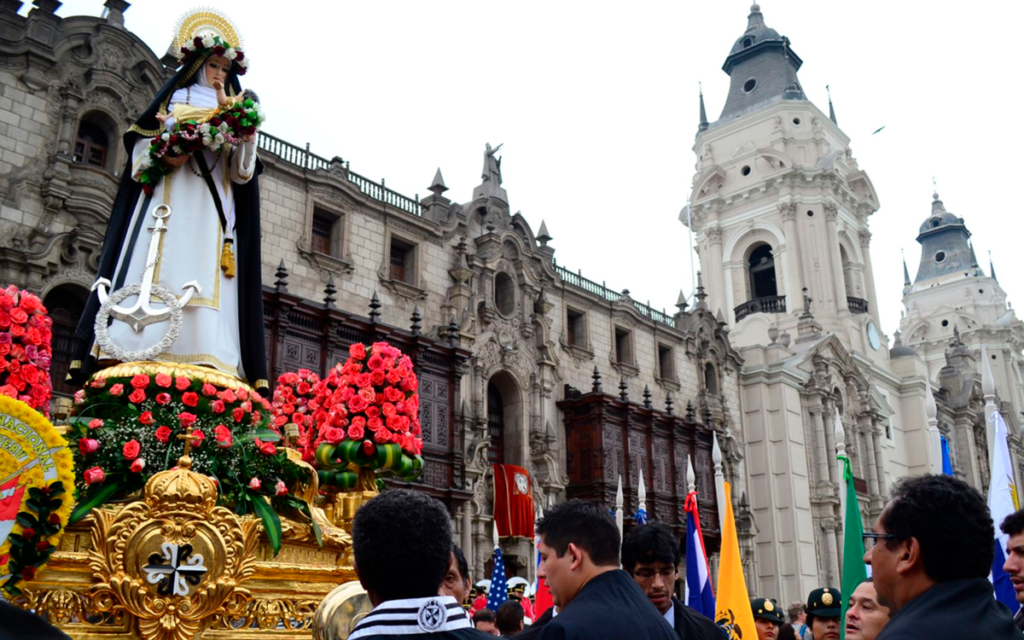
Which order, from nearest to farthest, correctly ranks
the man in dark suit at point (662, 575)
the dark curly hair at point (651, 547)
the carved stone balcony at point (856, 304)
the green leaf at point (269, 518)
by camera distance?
1. the man in dark suit at point (662, 575)
2. the dark curly hair at point (651, 547)
3. the green leaf at point (269, 518)
4. the carved stone balcony at point (856, 304)

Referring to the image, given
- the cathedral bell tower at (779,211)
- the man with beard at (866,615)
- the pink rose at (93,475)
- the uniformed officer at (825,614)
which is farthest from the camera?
the cathedral bell tower at (779,211)

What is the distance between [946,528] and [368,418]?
4.88 meters

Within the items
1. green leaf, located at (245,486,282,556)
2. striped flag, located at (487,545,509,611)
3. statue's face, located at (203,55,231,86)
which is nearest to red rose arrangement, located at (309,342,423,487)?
green leaf, located at (245,486,282,556)

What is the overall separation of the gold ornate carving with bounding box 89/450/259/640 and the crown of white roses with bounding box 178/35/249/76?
3833 millimetres

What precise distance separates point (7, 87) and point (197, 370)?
38.9ft

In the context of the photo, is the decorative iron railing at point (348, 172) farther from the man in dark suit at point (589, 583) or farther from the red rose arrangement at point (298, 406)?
the man in dark suit at point (589, 583)

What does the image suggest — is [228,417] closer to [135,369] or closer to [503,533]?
[135,369]

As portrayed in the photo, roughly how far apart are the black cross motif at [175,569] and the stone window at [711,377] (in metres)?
26.2

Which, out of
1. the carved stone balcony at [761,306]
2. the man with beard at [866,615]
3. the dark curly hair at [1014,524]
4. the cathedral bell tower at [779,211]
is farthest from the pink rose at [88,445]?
the carved stone balcony at [761,306]

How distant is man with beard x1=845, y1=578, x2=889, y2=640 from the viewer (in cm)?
379

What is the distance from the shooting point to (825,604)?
6582 millimetres

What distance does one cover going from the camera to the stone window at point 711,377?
29781 mm

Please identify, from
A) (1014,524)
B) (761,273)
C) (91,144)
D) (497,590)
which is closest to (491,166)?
(91,144)

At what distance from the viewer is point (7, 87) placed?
596 inches
